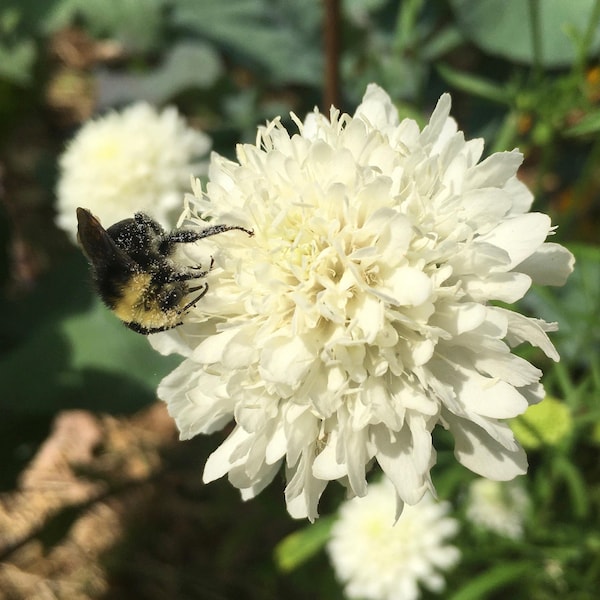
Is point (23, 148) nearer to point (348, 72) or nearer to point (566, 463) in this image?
point (348, 72)

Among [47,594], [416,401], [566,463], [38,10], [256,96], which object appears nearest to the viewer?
[416,401]

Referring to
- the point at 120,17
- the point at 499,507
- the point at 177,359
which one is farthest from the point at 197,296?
the point at 120,17

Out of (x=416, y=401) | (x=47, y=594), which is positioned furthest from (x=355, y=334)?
(x=47, y=594)

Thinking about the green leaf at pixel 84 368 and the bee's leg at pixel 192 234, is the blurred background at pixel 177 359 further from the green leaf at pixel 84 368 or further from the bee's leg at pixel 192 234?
the bee's leg at pixel 192 234

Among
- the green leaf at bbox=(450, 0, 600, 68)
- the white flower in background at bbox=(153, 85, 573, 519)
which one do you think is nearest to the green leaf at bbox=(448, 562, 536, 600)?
the white flower in background at bbox=(153, 85, 573, 519)

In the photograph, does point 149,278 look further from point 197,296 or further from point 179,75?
point 179,75

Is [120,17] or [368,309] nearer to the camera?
[368,309]
